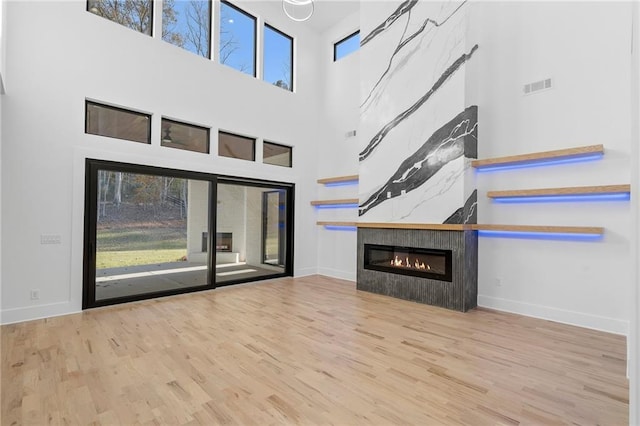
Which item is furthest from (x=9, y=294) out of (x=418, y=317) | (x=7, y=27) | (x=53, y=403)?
(x=418, y=317)

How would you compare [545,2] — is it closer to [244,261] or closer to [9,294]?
[244,261]

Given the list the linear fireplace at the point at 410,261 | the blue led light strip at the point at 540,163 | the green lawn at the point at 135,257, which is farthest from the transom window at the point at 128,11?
the blue led light strip at the point at 540,163

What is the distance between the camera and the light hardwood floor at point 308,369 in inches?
84.8

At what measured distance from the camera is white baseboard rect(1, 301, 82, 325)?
386 centimetres

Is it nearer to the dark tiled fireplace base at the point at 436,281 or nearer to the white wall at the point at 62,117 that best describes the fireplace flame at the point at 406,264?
the dark tiled fireplace base at the point at 436,281

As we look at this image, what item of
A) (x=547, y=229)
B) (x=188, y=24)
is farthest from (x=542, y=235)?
(x=188, y=24)

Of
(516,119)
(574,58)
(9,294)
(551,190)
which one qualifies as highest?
(574,58)

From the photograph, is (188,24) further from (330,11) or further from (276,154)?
(330,11)

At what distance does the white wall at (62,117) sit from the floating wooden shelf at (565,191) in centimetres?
477

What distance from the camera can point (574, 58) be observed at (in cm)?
404

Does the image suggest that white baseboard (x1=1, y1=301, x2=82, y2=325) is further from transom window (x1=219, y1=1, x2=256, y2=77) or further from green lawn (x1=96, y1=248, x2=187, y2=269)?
transom window (x1=219, y1=1, x2=256, y2=77)

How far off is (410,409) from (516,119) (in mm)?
4154

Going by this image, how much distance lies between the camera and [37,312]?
404 cm

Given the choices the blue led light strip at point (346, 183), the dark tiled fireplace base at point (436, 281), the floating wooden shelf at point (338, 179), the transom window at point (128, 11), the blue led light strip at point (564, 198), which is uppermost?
the transom window at point (128, 11)
